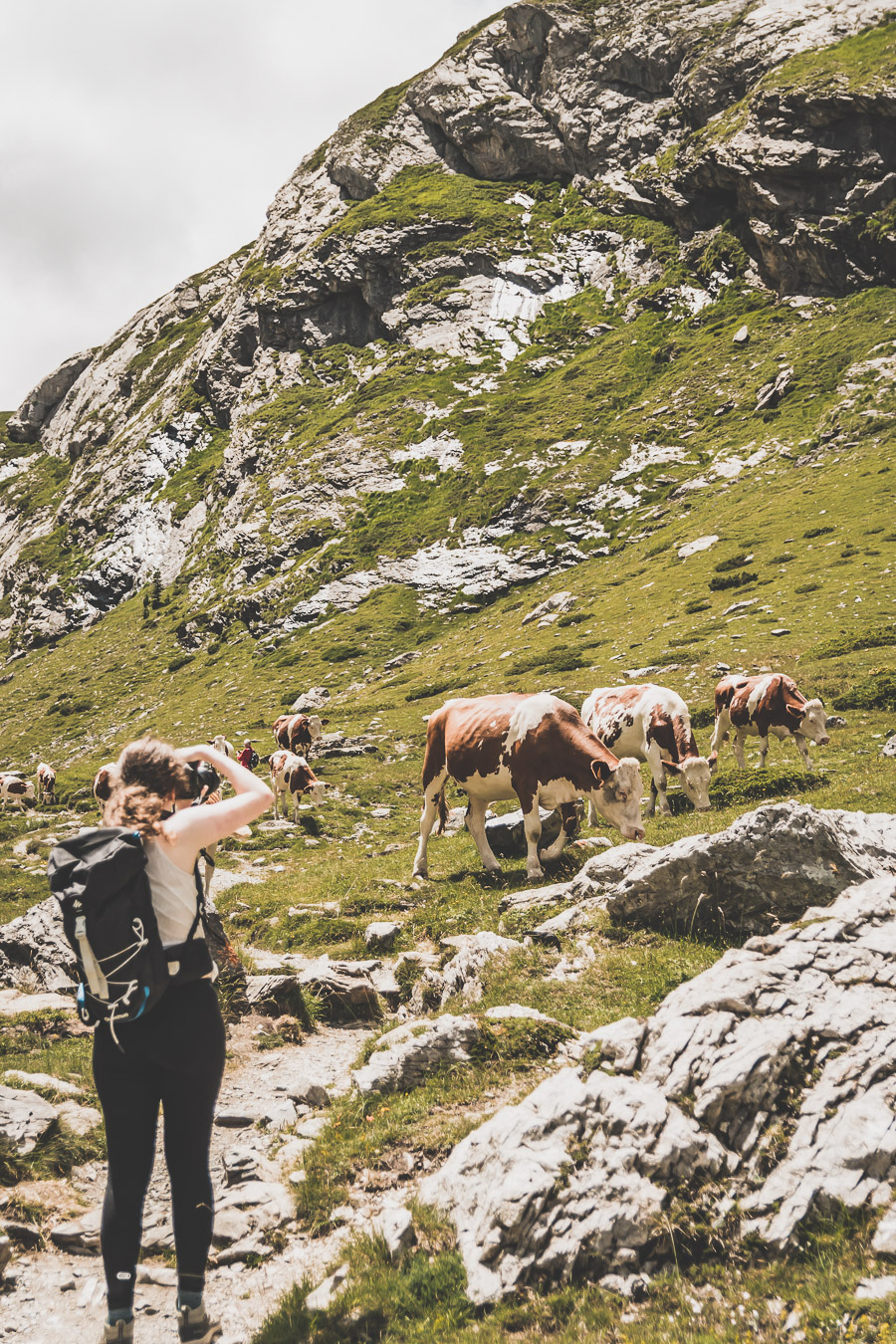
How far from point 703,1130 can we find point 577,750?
948 centimetres

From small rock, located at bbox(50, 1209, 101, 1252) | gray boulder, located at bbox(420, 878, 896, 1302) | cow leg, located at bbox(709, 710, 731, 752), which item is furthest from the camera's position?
cow leg, located at bbox(709, 710, 731, 752)

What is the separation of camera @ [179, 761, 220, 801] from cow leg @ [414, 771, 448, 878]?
38.0 ft

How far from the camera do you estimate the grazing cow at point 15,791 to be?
125ft

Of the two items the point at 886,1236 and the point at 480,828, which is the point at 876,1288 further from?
the point at 480,828

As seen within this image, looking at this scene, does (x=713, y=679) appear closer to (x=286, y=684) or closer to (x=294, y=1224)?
(x=294, y=1224)

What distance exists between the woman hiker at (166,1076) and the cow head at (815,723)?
19456 mm

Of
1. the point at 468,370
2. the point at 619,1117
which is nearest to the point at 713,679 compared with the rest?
the point at 619,1117

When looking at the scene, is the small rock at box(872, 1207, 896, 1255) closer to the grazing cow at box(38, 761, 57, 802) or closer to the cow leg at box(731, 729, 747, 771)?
the cow leg at box(731, 729, 747, 771)

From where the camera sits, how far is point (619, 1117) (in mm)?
5617

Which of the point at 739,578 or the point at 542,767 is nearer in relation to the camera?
the point at 542,767

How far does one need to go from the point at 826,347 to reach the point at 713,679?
195ft

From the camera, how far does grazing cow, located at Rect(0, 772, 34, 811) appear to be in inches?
1499

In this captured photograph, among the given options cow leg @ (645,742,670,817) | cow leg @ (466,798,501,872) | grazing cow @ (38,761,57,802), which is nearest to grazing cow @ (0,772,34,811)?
grazing cow @ (38,761,57,802)

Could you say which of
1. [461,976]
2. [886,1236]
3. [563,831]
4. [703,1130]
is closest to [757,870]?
[461,976]
